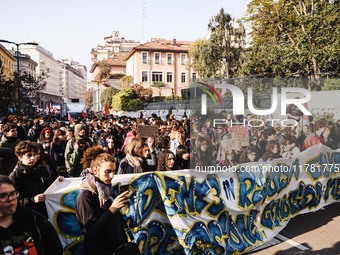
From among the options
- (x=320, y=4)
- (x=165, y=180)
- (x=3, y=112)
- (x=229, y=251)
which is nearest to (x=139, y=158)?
(x=165, y=180)

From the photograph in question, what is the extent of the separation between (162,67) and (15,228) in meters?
67.6

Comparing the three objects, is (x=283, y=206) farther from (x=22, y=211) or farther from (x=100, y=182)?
(x=22, y=211)

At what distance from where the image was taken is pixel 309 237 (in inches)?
249

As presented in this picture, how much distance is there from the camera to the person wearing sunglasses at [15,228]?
247 cm

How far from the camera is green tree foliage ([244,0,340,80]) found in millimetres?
21000

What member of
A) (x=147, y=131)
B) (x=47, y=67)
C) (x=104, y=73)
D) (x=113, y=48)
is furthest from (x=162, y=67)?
(x=47, y=67)

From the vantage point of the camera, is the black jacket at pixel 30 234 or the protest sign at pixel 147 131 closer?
the black jacket at pixel 30 234

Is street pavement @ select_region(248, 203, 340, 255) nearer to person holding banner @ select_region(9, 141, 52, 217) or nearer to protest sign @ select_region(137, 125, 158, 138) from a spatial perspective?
person holding banner @ select_region(9, 141, 52, 217)

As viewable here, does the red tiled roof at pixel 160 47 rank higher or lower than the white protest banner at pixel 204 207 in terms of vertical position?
higher

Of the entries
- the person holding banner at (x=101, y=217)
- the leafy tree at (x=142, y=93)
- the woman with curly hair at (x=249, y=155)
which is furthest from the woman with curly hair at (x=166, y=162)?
the leafy tree at (x=142, y=93)

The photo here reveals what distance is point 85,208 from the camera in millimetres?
3160

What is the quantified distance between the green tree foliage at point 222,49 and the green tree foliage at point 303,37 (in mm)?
16526

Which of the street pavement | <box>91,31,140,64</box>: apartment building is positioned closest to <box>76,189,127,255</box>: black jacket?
the street pavement

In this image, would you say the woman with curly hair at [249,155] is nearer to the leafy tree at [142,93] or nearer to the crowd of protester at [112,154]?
the crowd of protester at [112,154]
